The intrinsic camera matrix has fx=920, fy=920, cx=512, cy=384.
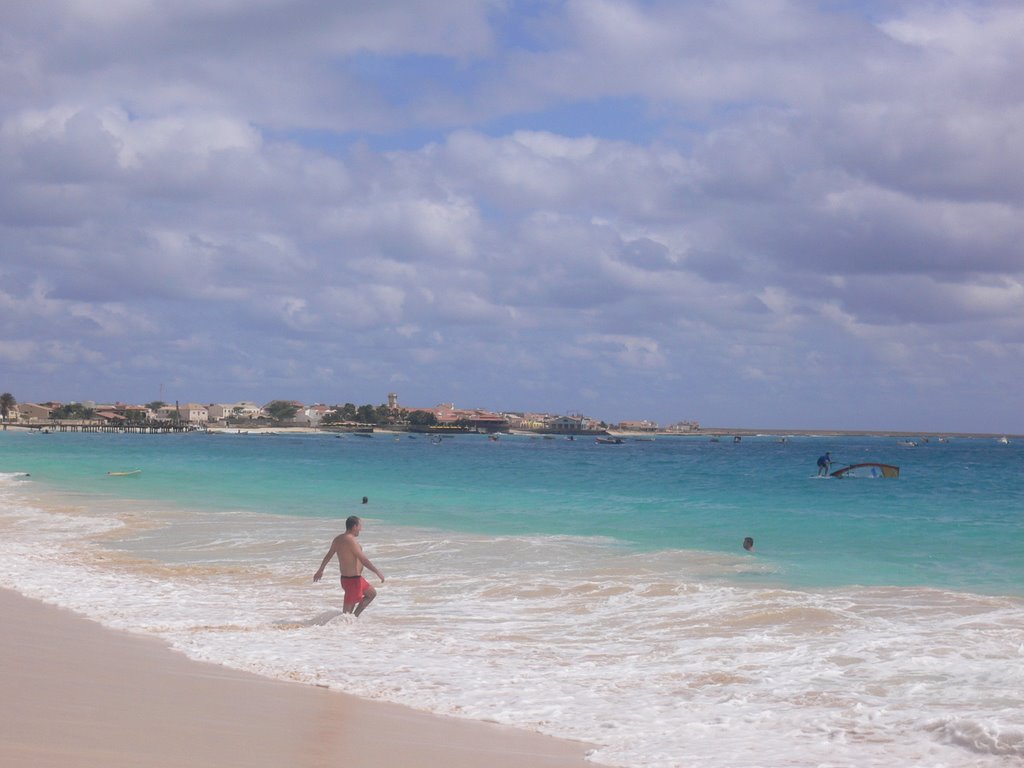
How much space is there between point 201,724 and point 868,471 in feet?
191

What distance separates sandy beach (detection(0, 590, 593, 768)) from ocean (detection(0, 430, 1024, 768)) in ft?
1.71

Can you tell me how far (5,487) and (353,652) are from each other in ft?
106

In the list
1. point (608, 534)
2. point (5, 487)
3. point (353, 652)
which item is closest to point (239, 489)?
point (5, 487)

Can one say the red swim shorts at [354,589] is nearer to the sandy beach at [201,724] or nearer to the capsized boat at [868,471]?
the sandy beach at [201,724]

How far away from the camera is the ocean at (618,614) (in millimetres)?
7746

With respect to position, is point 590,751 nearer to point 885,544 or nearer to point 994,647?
point 994,647

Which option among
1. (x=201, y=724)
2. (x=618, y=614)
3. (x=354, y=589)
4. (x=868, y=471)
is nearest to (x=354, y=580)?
(x=354, y=589)

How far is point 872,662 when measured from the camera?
999cm

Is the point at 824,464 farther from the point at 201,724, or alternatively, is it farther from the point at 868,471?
the point at 201,724

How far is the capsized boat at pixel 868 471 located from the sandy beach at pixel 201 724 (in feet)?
169

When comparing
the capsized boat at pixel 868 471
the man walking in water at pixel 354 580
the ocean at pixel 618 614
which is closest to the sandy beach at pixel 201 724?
the ocean at pixel 618 614

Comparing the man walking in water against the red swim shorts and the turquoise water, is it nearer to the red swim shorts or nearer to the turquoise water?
the red swim shorts

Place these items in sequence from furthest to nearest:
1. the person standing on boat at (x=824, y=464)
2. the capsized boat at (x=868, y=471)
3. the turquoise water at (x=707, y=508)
Result: the person standing on boat at (x=824, y=464) < the capsized boat at (x=868, y=471) < the turquoise water at (x=707, y=508)

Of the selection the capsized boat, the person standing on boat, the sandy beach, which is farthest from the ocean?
the person standing on boat
